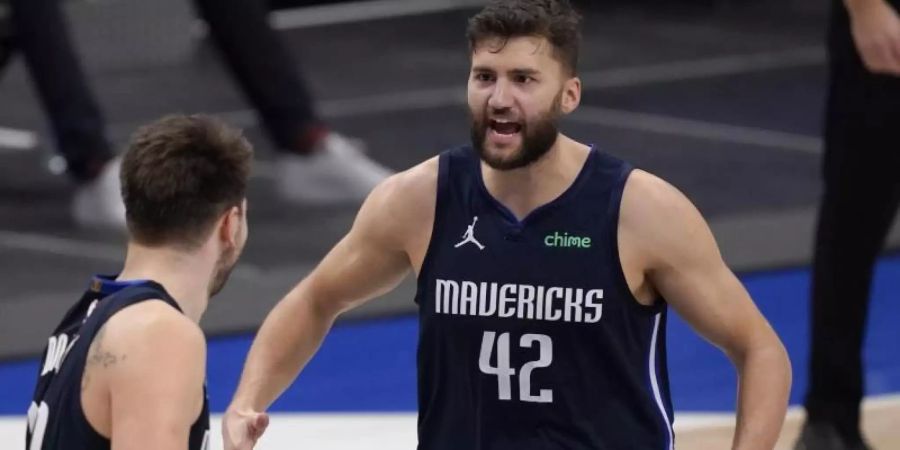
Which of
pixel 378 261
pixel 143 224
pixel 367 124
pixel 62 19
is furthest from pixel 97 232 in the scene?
pixel 143 224

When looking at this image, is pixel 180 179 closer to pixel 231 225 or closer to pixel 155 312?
pixel 231 225

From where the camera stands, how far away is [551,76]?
3672 millimetres

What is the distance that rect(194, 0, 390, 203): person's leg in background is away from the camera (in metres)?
7.49

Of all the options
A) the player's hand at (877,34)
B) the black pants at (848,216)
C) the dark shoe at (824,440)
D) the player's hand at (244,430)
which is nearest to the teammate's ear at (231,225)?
the player's hand at (244,430)

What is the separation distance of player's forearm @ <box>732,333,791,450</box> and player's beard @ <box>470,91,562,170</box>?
509 mm

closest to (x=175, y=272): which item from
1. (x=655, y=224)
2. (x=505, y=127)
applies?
(x=505, y=127)

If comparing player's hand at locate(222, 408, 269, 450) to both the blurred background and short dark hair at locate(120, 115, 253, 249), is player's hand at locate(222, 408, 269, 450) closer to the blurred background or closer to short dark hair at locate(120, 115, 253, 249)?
short dark hair at locate(120, 115, 253, 249)

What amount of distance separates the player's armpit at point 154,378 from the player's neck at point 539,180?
0.86 metres

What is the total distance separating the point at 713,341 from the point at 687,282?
15 cm

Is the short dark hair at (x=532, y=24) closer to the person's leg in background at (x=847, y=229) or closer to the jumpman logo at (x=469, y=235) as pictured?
the jumpman logo at (x=469, y=235)

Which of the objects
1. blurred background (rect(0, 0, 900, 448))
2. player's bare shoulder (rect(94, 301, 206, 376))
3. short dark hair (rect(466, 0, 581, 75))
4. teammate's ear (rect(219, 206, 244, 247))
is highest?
→ short dark hair (rect(466, 0, 581, 75))

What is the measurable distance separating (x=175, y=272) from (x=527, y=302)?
0.75 meters

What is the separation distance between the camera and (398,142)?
870 cm

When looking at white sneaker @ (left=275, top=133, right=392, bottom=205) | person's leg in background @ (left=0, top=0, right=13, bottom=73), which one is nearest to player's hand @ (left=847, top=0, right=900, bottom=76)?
white sneaker @ (left=275, top=133, right=392, bottom=205)
